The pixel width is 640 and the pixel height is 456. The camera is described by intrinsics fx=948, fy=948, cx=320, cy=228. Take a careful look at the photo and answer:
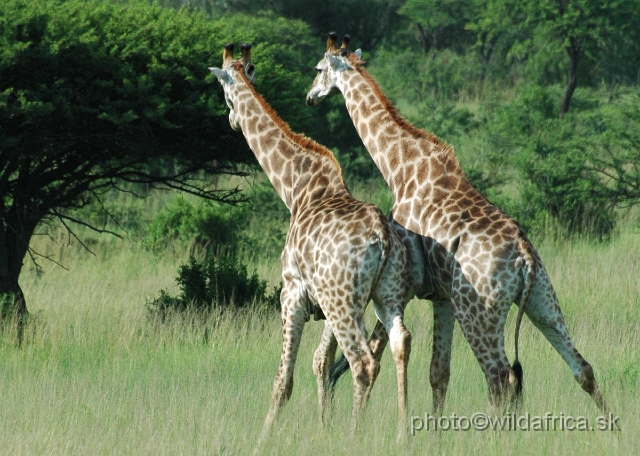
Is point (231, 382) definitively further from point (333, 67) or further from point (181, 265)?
point (181, 265)

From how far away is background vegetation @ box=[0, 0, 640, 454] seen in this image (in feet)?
17.9

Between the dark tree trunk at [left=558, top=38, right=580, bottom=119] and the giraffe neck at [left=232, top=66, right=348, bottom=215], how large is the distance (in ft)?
50.0

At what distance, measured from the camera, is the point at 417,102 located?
23828 mm

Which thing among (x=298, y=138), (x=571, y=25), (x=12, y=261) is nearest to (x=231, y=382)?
(x=298, y=138)

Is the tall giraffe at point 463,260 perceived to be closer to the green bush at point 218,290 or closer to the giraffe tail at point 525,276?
the giraffe tail at point 525,276

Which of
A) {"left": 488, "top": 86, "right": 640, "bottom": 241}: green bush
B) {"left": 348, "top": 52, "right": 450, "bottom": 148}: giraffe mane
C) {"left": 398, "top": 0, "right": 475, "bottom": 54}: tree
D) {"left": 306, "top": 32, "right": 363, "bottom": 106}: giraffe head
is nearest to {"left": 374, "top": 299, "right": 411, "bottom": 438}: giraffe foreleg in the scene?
{"left": 348, "top": 52, "right": 450, "bottom": 148}: giraffe mane

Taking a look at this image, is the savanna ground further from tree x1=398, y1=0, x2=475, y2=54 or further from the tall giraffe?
tree x1=398, y1=0, x2=475, y2=54

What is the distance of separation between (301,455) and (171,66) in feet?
14.7

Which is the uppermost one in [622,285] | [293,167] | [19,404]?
[293,167]

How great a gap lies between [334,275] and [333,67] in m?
2.09

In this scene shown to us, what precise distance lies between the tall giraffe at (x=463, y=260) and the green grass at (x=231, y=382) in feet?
1.27

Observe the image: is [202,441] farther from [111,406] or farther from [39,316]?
[39,316]

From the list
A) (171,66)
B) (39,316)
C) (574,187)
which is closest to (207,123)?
(171,66)

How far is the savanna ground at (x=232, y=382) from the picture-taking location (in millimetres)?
4996
